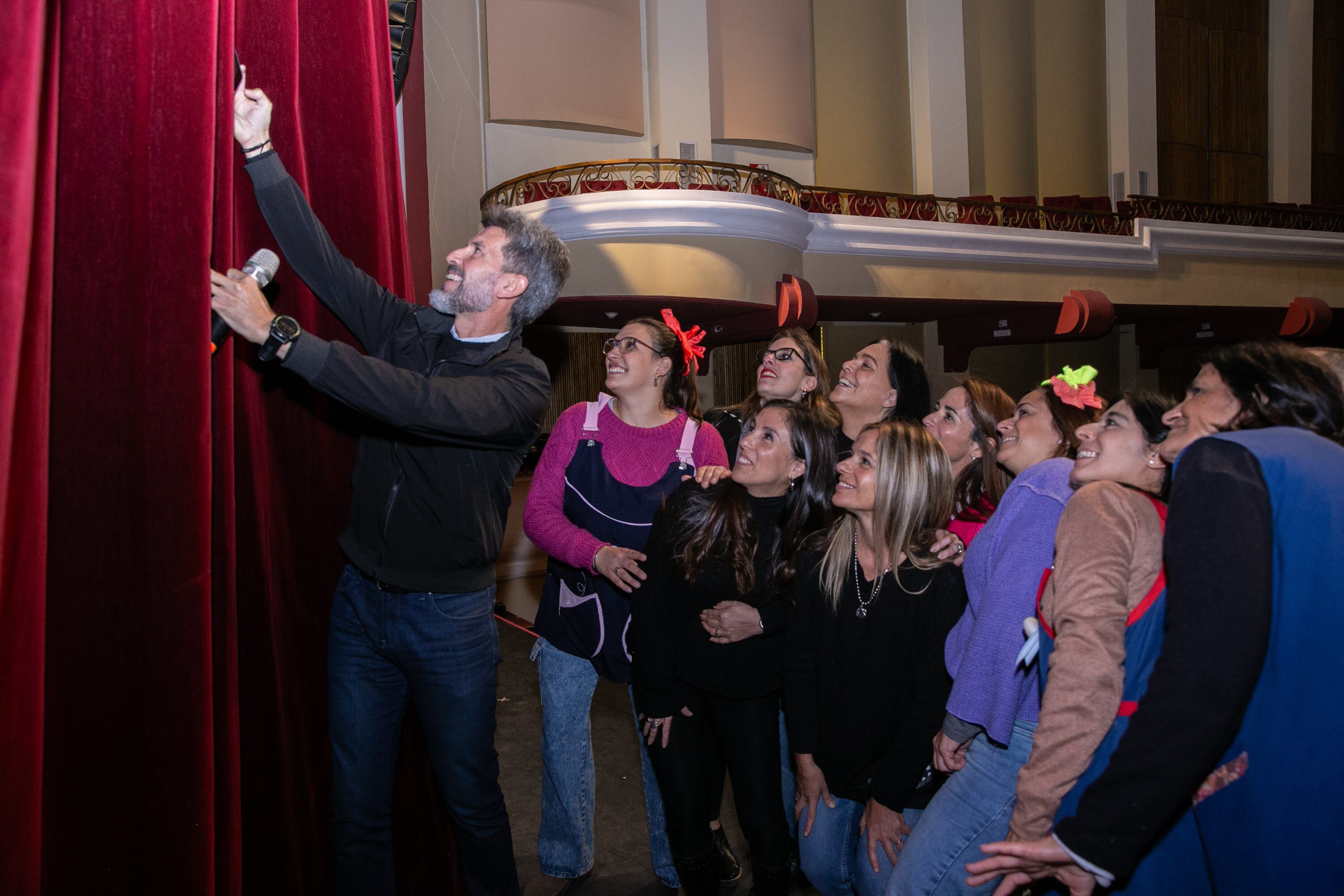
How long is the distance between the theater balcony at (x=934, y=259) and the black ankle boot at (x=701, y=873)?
6.41 metres

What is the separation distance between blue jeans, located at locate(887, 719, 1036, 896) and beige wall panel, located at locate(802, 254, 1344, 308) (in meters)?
8.17

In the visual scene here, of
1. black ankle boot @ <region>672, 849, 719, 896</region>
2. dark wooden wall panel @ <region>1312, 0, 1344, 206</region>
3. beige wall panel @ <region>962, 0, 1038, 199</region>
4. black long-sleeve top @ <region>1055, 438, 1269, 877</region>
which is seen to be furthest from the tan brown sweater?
dark wooden wall panel @ <region>1312, 0, 1344, 206</region>

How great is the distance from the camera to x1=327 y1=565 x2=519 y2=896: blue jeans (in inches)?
70.1

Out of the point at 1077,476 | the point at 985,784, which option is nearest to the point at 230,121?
the point at 1077,476

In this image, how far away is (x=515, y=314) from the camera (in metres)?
1.87

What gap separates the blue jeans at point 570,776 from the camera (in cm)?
239

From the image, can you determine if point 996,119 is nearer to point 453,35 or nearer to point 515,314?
point 453,35

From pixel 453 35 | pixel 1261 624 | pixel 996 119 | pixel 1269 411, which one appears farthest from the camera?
pixel 996 119

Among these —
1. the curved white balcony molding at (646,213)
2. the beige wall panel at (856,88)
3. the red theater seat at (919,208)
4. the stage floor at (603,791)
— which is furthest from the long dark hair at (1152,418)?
the beige wall panel at (856,88)

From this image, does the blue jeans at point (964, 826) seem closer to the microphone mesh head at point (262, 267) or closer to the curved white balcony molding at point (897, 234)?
the microphone mesh head at point (262, 267)

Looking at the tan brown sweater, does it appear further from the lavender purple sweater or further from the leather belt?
the leather belt

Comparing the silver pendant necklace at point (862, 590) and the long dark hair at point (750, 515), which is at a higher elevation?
the long dark hair at point (750, 515)

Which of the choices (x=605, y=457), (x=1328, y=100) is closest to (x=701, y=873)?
(x=605, y=457)

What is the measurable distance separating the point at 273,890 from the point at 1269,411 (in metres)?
1.93
